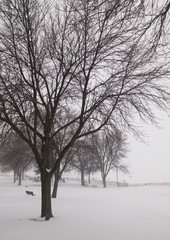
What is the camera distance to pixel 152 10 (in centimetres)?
469

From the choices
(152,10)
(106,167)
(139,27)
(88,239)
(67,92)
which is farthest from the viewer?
(106,167)

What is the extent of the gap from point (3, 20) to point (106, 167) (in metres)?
40.7

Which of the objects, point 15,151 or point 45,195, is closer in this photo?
point 45,195

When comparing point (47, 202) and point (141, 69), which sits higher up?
point (141, 69)

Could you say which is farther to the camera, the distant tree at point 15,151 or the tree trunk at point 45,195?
the distant tree at point 15,151

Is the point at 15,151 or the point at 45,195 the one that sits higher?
the point at 15,151

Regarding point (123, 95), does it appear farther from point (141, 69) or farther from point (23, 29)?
point (23, 29)

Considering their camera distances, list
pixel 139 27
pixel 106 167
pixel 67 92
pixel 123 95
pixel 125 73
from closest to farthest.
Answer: pixel 139 27 < pixel 125 73 < pixel 123 95 < pixel 67 92 < pixel 106 167

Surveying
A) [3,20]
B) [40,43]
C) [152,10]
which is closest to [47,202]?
[40,43]

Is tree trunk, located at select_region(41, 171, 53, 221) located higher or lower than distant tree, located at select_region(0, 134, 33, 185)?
lower

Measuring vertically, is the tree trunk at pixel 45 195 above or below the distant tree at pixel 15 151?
below

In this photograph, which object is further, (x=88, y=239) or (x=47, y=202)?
(x=47, y=202)

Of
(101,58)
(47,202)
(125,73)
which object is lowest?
(47,202)

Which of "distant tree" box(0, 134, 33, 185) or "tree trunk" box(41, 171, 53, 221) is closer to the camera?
"tree trunk" box(41, 171, 53, 221)
